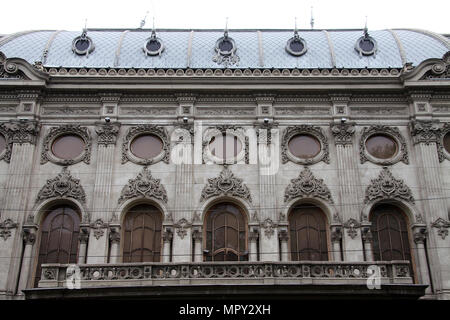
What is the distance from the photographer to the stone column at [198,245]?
25.9 m

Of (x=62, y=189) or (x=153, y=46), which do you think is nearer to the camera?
(x=62, y=189)

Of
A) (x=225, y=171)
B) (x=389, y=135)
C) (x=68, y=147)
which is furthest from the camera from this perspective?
(x=389, y=135)

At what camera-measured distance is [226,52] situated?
33.0 metres

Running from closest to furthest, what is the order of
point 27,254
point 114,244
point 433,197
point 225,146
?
point 27,254 < point 114,244 < point 433,197 < point 225,146

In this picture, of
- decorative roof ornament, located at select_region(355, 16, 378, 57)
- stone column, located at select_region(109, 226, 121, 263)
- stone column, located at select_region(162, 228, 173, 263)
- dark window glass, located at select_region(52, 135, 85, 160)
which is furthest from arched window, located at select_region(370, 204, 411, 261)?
dark window glass, located at select_region(52, 135, 85, 160)

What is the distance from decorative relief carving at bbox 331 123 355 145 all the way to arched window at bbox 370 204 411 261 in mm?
3844

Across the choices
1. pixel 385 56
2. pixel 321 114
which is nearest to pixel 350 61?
pixel 385 56

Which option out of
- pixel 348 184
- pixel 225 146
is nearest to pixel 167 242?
pixel 225 146

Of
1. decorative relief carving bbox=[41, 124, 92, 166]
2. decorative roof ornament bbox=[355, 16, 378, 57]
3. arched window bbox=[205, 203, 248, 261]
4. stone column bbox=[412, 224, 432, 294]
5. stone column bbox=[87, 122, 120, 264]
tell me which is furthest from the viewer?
decorative roof ornament bbox=[355, 16, 378, 57]

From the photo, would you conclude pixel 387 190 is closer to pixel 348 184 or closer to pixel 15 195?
pixel 348 184

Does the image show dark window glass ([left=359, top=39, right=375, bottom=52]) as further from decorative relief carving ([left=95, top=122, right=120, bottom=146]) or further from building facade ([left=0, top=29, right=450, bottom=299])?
decorative relief carving ([left=95, top=122, right=120, bottom=146])

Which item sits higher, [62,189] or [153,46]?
[153,46]

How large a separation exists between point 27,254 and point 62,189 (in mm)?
3604

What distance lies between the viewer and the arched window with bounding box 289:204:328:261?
26500 mm
